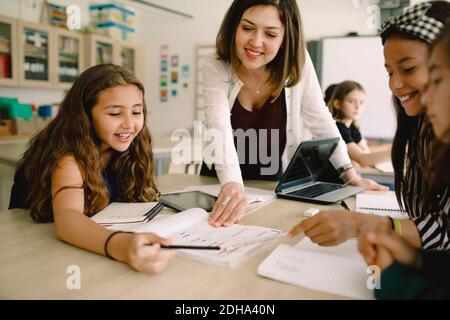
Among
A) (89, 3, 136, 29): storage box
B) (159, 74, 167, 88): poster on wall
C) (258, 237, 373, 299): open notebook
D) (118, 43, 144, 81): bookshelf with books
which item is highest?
(89, 3, 136, 29): storage box

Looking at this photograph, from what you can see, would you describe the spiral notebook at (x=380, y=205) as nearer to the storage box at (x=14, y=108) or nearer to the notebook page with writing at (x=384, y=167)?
the notebook page with writing at (x=384, y=167)

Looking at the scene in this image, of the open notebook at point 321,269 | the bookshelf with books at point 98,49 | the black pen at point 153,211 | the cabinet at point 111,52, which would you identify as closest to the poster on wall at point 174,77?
the cabinet at point 111,52

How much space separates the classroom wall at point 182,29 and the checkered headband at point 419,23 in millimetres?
3381

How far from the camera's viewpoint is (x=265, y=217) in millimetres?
1062

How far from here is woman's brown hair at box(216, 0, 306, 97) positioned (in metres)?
1.32

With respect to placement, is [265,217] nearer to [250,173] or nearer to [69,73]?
[250,173]

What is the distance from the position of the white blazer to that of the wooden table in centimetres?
56

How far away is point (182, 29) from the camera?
202 inches

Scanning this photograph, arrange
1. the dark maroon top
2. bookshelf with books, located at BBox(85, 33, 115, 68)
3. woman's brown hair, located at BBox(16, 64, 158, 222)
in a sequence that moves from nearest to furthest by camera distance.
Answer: woman's brown hair, located at BBox(16, 64, 158, 222) < the dark maroon top < bookshelf with books, located at BBox(85, 33, 115, 68)

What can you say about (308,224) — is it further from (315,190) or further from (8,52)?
(8,52)

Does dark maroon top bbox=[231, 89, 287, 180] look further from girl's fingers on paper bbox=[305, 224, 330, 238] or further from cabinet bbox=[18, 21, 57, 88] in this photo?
cabinet bbox=[18, 21, 57, 88]

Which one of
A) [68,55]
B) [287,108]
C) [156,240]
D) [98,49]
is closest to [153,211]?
[156,240]

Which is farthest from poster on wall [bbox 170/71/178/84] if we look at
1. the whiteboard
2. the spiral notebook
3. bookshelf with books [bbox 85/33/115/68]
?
the spiral notebook

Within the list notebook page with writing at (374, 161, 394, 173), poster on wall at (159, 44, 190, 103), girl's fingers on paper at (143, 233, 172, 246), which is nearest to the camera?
girl's fingers on paper at (143, 233, 172, 246)
